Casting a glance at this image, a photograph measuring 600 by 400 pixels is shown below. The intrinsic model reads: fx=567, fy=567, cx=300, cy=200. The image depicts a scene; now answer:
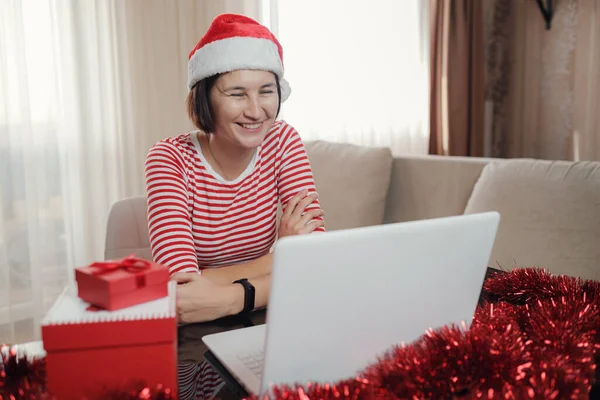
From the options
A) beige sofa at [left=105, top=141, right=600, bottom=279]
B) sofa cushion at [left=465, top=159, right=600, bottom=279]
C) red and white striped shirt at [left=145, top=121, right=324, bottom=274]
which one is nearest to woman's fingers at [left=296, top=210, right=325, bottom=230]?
red and white striped shirt at [left=145, top=121, right=324, bottom=274]

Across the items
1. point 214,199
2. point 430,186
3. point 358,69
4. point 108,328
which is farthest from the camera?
→ point 358,69

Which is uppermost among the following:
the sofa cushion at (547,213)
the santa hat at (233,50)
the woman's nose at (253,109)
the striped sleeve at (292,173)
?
the santa hat at (233,50)

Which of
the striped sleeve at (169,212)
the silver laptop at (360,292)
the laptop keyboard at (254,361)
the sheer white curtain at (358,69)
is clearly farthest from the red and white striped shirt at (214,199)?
the sheer white curtain at (358,69)

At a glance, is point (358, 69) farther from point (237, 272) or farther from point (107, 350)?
point (107, 350)

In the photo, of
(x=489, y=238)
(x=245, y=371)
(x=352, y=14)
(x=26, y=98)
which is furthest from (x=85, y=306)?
(x=352, y=14)

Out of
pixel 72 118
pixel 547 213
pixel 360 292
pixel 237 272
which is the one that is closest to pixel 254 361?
Result: pixel 360 292

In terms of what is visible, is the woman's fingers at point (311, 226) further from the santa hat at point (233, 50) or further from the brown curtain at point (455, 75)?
the brown curtain at point (455, 75)

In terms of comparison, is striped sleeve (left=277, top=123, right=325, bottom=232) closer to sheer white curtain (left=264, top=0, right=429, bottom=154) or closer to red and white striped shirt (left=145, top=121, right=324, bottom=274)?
red and white striped shirt (left=145, top=121, right=324, bottom=274)

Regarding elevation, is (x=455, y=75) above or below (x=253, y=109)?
above

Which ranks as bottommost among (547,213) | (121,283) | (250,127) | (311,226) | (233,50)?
(547,213)

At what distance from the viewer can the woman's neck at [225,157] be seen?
4.54 feet

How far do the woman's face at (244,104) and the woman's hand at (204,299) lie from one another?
40 cm

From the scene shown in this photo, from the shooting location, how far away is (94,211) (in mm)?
2447

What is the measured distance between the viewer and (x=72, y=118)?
235cm
